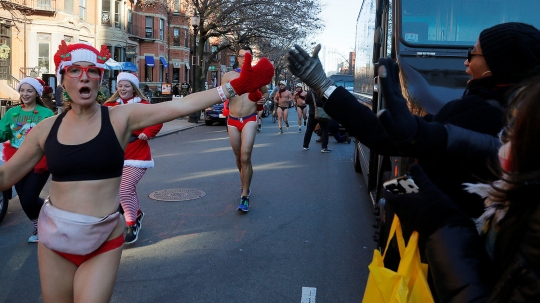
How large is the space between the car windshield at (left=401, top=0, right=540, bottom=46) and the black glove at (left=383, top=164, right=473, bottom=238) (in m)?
3.66

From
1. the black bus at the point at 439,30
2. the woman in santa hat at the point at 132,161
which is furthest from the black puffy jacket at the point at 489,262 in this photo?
the woman in santa hat at the point at 132,161

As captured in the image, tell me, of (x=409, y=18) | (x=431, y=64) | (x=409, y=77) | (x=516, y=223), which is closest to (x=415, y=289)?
(x=516, y=223)

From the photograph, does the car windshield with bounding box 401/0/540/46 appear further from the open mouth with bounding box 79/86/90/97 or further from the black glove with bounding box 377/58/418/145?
the black glove with bounding box 377/58/418/145

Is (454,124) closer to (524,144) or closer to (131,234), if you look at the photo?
(524,144)

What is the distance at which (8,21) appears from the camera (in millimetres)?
28453

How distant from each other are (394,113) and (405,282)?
0.59 meters

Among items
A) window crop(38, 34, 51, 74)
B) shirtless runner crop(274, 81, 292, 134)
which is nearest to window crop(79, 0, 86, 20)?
window crop(38, 34, 51, 74)

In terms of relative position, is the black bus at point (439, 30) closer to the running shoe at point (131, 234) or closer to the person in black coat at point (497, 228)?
the running shoe at point (131, 234)

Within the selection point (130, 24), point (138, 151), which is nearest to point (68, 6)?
point (130, 24)

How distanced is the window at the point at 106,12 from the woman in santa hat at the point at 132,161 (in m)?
39.8

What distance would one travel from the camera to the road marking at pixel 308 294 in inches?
166

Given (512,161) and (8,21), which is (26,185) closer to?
(512,161)

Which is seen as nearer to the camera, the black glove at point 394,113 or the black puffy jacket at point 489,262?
the black puffy jacket at point 489,262

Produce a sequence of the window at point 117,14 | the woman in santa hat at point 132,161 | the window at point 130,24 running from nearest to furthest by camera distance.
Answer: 1. the woman in santa hat at point 132,161
2. the window at point 117,14
3. the window at point 130,24
